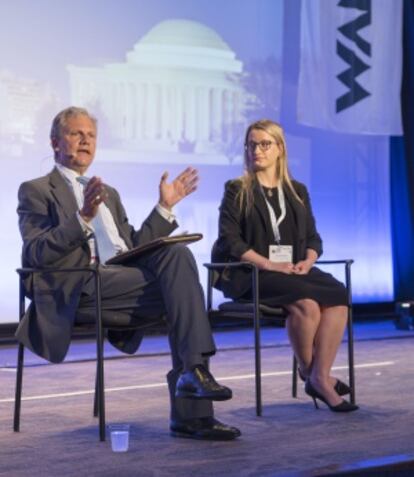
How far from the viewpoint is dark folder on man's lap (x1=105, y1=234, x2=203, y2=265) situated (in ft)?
10.4

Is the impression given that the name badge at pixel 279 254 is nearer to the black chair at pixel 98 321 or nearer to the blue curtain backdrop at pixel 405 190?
the black chair at pixel 98 321

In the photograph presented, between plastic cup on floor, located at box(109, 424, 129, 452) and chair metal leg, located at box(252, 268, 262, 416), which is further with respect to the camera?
chair metal leg, located at box(252, 268, 262, 416)

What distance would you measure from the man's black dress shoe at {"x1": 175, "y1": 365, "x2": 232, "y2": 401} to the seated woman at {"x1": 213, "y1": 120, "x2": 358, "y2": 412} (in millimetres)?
715

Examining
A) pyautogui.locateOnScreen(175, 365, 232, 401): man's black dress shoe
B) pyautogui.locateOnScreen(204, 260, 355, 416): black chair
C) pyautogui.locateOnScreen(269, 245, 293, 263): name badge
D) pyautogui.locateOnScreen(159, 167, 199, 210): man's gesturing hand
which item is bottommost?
pyautogui.locateOnScreen(175, 365, 232, 401): man's black dress shoe

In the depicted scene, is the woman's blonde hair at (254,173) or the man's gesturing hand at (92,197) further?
the woman's blonde hair at (254,173)

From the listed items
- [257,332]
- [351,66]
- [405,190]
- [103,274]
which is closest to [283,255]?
[257,332]

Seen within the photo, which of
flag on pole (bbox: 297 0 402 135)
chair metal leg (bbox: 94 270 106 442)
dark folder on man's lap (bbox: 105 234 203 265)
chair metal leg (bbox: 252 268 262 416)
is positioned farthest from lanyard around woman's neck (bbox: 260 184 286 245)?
flag on pole (bbox: 297 0 402 135)

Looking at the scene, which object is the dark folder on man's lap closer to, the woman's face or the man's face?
the man's face

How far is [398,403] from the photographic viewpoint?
150 inches

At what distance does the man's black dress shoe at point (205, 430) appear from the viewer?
311cm

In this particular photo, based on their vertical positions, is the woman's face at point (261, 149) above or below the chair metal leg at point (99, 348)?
above

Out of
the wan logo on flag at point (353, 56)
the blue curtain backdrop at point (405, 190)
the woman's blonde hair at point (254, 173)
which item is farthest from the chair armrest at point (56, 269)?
the blue curtain backdrop at point (405, 190)

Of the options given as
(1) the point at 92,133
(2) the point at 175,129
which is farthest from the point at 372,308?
(1) the point at 92,133

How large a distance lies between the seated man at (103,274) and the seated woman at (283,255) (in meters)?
0.45
